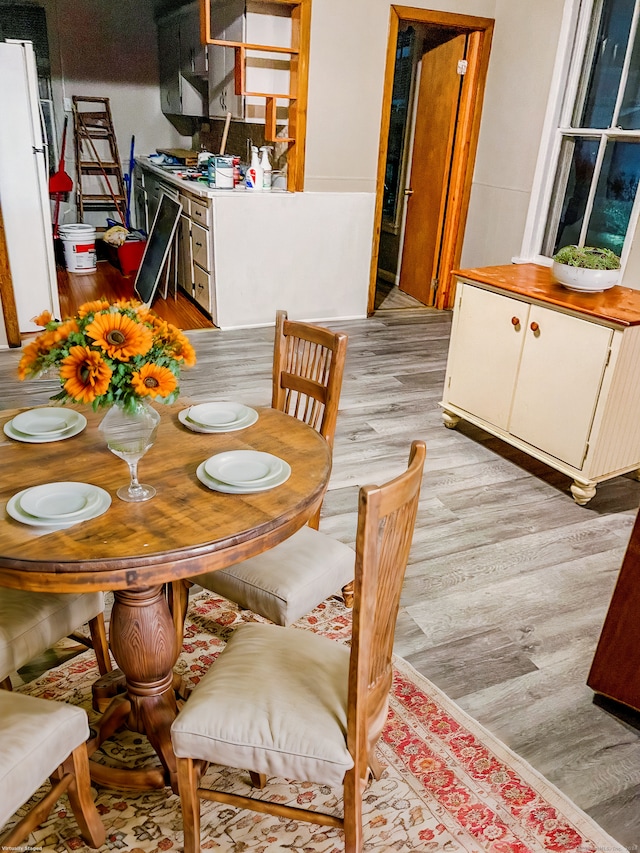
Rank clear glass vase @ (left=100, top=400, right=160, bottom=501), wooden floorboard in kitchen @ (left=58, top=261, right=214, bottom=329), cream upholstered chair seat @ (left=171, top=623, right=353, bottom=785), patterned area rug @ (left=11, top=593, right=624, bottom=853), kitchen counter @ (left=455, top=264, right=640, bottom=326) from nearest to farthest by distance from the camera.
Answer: cream upholstered chair seat @ (left=171, top=623, right=353, bottom=785)
clear glass vase @ (left=100, top=400, right=160, bottom=501)
patterned area rug @ (left=11, top=593, right=624, bottom=853)
kitchen counter @ (left=455, top=264, right=640, bottom=326)
wooden floorboard in kitchen @ (left=58, top=261, right=214, bottom=329)

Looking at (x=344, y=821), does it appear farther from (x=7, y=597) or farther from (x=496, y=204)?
(x=496, y=204)

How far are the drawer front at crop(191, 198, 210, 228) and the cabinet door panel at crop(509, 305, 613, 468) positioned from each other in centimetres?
271

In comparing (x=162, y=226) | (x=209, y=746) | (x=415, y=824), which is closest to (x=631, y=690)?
(x=415, y=824)

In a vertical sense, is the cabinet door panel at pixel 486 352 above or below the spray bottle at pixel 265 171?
below

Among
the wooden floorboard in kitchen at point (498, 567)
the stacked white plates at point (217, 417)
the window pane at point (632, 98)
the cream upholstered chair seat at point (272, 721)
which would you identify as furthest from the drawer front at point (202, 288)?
the cream upholstered chair seat at point (272, 721)

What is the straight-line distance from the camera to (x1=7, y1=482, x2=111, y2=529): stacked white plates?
52.5 inches

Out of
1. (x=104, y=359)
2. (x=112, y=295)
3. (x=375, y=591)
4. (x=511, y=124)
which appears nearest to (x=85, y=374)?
(x=104, y=359)

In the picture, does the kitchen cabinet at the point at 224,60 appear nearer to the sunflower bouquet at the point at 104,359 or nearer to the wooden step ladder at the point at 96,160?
the wooden step ladder at the point at 96,160

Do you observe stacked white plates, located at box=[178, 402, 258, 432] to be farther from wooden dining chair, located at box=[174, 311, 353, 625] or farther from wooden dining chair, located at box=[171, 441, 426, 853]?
wooden dining chair, located at box=[171, 441, 426, 853]

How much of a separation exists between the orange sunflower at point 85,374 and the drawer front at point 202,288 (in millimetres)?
3822

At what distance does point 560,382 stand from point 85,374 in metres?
2.27

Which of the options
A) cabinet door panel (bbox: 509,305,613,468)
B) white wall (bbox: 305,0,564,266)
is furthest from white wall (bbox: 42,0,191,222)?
cabinet door panel (bbox: 509,305,613,468)

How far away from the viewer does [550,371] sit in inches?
120

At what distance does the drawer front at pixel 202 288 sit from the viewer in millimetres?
5111
